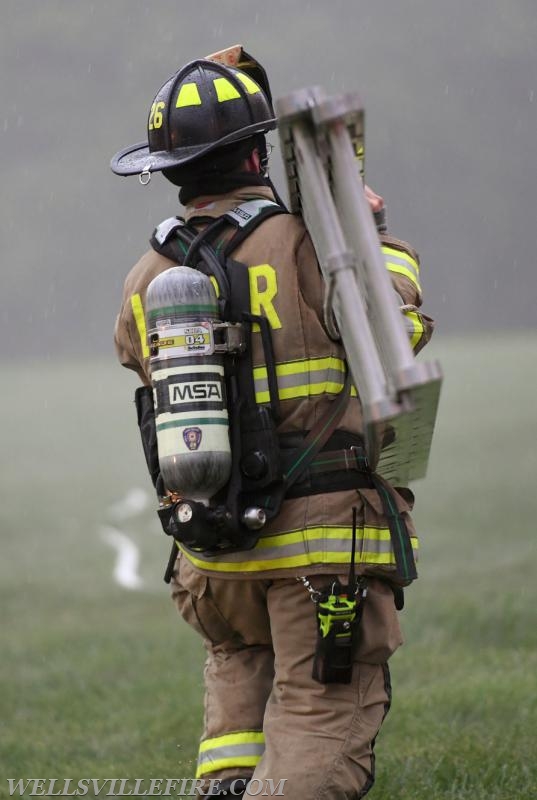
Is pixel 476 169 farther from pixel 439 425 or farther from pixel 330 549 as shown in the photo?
pixel 330 549

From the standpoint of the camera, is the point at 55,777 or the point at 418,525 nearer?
the point at 55,777

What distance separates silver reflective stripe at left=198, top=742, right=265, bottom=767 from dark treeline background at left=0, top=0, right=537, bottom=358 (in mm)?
50989

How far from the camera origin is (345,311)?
11.0ft

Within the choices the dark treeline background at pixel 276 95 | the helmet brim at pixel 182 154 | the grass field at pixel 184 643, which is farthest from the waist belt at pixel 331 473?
the dark treeline background at pixel 276 95

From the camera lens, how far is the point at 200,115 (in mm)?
4020

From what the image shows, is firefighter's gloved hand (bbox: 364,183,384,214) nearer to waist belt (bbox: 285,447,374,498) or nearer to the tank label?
the tank label

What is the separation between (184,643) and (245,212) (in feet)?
17.0

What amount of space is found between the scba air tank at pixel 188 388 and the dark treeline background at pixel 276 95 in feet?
167

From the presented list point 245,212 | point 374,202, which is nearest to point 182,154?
point 245,212

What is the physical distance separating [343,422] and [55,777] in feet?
8.26

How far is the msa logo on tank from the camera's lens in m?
3.71

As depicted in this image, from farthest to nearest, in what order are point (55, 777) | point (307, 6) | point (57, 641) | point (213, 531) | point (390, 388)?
point (307, 6), point (57, 641), point (55, 777), point (213, 531), point (390, 388)

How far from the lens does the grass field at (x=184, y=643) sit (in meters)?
5.61

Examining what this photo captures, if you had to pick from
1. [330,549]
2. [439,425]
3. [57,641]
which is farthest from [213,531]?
[439,425]
